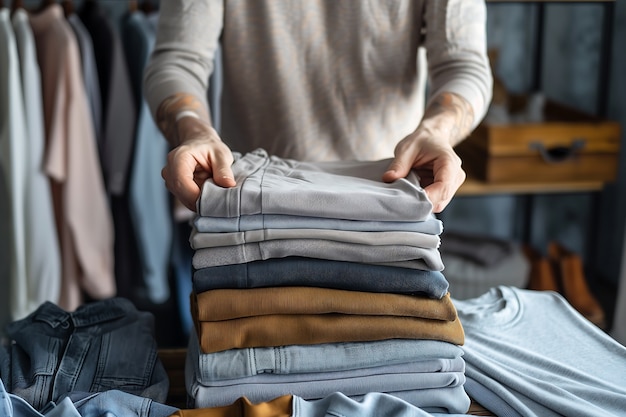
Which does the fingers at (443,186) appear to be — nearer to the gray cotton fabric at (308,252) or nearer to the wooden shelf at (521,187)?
the gray cotton fabric at (308,252)

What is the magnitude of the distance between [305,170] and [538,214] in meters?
2.32

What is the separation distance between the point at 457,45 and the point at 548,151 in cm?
122

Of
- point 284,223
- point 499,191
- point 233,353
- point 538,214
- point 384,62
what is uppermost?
point 384,62

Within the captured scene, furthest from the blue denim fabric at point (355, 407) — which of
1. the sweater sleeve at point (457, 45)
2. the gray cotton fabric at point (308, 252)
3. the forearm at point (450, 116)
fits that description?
the sweater sleeve at point (457, 45)

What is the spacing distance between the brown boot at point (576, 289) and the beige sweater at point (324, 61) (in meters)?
1.25

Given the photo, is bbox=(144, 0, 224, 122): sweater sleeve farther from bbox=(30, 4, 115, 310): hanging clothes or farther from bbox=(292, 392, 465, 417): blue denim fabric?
bbox=(30, 4, 115, 310): hanging clothes

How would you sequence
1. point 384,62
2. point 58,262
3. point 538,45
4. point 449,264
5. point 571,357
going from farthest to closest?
point 538,45 → point 449,264 → point 58,262 → point 384,62 → point 571,357

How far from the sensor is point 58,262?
2.10 metres

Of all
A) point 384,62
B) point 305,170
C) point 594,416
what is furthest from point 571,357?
point 384,62

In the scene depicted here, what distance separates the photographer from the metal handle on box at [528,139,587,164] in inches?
86.9

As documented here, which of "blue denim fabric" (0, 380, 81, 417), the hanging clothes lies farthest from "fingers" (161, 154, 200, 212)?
the hanging clothes

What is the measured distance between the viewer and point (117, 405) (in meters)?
0.70

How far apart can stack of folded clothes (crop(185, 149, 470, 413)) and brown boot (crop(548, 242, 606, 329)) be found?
1.70 meters

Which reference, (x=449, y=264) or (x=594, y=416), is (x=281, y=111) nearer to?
(x=594, y=416)
